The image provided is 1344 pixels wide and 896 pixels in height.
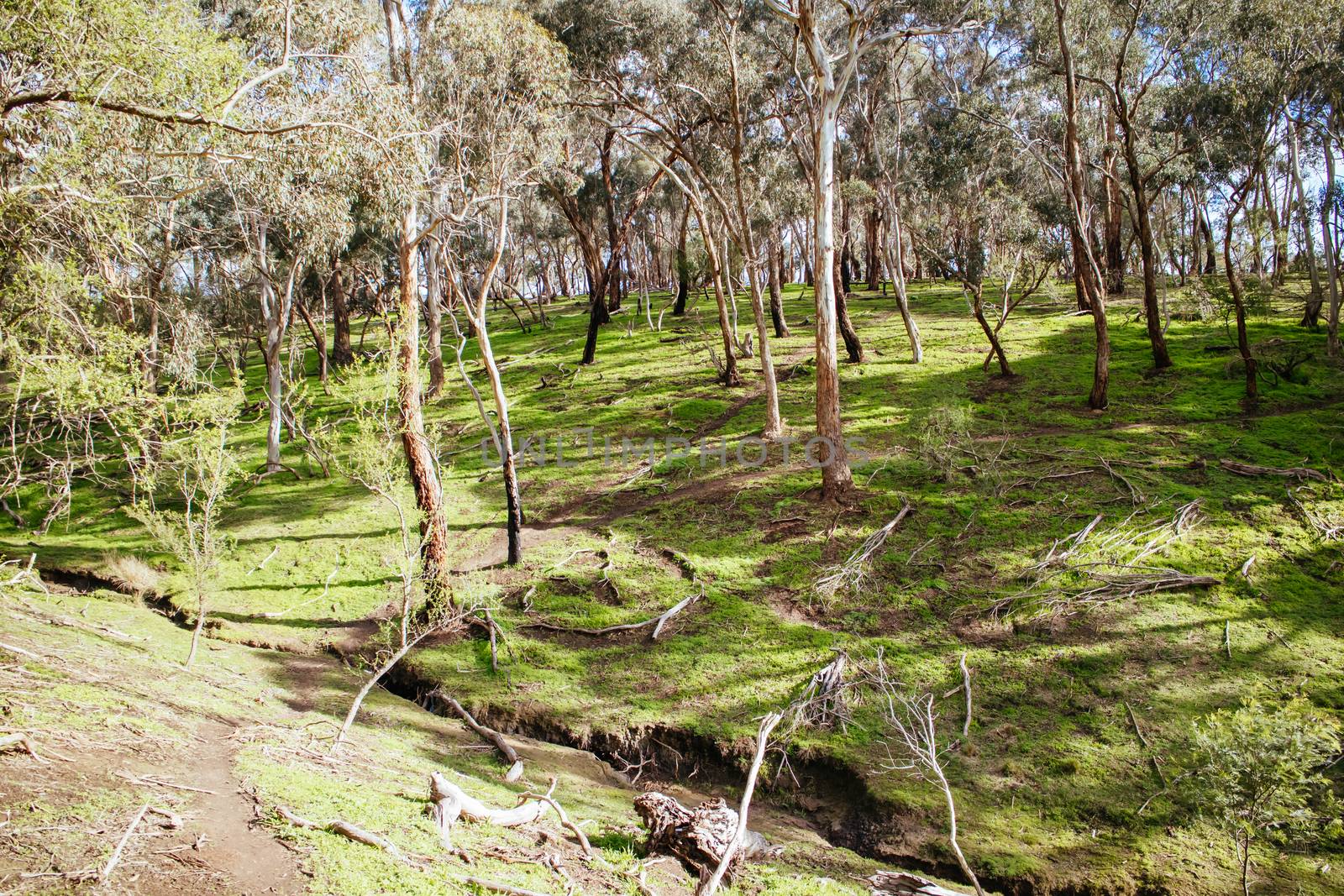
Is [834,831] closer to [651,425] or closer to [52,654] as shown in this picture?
[52,654]

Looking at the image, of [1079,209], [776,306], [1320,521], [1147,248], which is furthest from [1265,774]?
[776,306]

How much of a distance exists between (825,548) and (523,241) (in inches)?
1457

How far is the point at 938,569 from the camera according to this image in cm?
1283

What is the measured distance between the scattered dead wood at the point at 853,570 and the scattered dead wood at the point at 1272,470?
636cm

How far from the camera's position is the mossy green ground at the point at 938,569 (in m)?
8.90

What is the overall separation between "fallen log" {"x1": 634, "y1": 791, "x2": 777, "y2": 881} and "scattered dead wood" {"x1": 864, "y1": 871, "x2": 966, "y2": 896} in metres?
1.28

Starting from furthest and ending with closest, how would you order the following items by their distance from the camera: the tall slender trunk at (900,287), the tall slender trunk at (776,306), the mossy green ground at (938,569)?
the tall slender trunk at (776,306)
the tall slender trunk at (900,287)
the mossy green ground at (938,569)

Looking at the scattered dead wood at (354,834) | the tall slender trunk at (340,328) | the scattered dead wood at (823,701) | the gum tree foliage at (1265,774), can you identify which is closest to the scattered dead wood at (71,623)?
the scattered dead wood at (354,834)

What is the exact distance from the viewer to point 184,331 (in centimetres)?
1444

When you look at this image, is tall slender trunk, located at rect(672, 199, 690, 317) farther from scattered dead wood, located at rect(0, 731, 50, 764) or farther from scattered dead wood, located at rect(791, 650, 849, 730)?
scattered dead wood, located at rect(0, 731, 50, 764)

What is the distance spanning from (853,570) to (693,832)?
265 inches

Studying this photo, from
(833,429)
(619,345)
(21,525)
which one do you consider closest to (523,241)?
(619,345)

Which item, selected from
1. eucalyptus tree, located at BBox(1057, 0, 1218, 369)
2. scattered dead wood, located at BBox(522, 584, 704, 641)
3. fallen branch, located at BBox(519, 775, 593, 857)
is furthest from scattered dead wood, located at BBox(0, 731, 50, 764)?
eucalyptus tree, located at BBox(1057, 0, 1218, 369)

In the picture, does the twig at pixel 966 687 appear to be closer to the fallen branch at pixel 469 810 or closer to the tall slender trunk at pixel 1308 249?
the fallen branch at pixel 469 810
